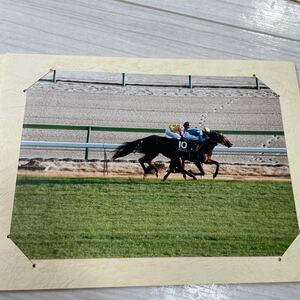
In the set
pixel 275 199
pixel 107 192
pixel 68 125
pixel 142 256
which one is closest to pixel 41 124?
pixel 68 125

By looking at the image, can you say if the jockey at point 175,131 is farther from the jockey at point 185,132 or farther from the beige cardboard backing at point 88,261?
the beige cardboard backing at point 88,261

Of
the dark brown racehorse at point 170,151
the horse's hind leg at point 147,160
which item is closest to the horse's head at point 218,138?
the dark brown racehorse at point 170,151

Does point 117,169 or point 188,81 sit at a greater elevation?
point 188,81

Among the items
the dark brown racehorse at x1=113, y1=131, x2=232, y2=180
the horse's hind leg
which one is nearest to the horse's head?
the dark brown racehorse at x1=113, y1=131, x2=232, y2=180

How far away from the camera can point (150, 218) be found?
24.4 inches

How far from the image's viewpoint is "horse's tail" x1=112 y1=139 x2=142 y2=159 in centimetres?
67

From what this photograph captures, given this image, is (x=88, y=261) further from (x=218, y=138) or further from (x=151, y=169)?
(x=218, y=138)

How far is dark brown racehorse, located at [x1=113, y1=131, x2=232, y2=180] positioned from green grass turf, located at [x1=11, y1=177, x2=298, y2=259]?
0.03 metres

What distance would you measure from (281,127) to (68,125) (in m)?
0.37

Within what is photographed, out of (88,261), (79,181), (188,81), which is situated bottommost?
(88,261)

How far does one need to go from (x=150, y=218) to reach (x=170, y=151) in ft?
0.39

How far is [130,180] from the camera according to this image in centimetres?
65

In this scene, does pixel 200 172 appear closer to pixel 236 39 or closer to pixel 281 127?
pixel 281 127

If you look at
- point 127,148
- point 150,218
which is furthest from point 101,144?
point 150,218
